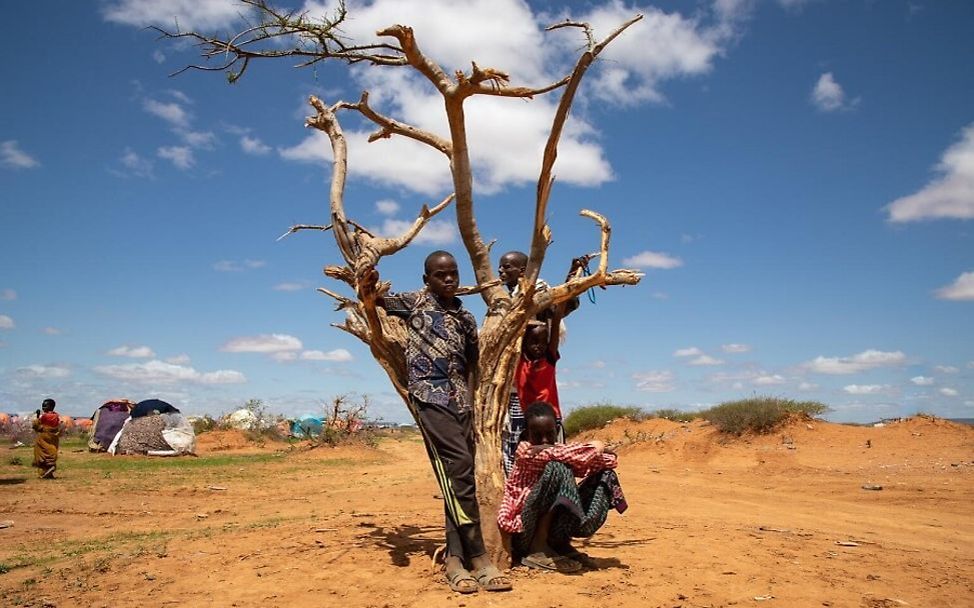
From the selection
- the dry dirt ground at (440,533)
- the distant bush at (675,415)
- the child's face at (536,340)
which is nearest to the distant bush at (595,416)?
the distant bush at (675,415)

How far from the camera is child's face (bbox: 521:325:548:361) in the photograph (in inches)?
201

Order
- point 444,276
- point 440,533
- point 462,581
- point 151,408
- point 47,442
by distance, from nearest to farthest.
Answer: point 462,581 < point 444,276 < point 440,533 < point 47,442 < point 151,408

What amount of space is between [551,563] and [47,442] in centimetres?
1218

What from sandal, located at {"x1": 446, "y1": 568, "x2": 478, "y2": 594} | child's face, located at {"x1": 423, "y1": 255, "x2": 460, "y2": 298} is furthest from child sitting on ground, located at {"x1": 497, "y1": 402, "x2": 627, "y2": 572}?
child's face, located at {"x1": 423, "y1": 255, "x2": 460, "y2": 298}

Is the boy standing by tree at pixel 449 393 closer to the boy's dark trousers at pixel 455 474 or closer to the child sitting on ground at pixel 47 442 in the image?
the boy's dark trousers at pixel 455 474

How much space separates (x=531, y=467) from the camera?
4328mm

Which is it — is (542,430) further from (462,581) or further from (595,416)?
(595,416)

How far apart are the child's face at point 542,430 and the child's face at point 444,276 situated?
40.5 inches

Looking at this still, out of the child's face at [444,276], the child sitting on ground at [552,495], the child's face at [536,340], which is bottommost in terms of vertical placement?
the child sitting on ground at [552,495]

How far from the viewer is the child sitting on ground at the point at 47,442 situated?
1259 cm

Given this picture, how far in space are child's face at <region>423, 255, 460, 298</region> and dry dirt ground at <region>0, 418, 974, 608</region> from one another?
1850 millimetres

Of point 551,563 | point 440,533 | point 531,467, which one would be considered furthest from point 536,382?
point 440,533

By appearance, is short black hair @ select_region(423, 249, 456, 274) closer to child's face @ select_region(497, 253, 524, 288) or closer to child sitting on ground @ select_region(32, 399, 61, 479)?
child's face @ select_region(497, 253, 524, 288)

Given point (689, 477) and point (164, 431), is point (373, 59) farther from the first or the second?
point (164, 431)
